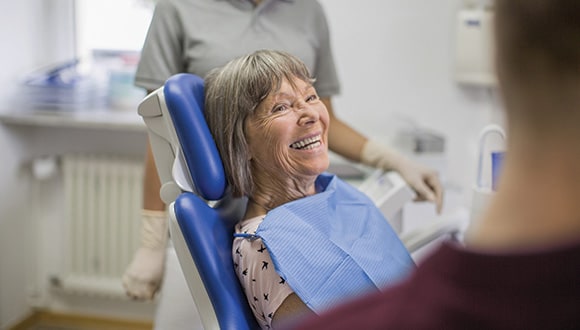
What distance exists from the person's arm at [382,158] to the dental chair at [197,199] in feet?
1.57

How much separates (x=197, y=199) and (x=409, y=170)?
66cm

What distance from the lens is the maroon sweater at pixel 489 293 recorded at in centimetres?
47

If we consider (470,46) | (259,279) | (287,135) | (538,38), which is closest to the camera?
(538,38)

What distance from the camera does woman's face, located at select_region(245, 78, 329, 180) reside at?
136 centimetres

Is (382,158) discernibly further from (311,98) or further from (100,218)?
(100,218)

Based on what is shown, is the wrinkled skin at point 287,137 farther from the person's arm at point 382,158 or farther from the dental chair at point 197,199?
the person's arm at point 382,158

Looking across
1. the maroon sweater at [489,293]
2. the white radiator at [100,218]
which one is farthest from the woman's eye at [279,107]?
the white radiator at [100,218]

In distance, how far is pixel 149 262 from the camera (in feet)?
5.21

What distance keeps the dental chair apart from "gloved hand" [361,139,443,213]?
1.66ft

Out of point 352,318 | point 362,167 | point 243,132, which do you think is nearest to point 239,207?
point 243,132

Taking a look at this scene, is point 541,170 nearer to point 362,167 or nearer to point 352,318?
point 352,318

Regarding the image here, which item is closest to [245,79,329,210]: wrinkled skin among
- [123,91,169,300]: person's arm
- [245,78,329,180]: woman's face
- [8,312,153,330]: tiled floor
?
[245,78,329,180]: woman's face

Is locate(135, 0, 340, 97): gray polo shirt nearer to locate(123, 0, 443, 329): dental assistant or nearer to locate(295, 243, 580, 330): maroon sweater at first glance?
locate(123, 0, 443, 329): dental assistant

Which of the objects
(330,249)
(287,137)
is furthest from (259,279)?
(287,137)
